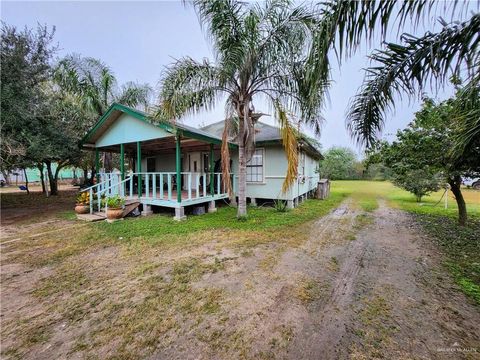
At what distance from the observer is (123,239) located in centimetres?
569

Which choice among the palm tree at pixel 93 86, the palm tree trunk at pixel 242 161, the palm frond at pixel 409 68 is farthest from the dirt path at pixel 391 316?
the palm tree at pixel 93 86

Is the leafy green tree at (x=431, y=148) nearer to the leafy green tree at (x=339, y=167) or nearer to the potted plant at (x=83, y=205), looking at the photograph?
the potted plant at (x=83, y=205)

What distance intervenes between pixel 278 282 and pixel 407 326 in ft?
5.37

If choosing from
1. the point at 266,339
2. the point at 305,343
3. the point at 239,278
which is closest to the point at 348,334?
the point at 305,343

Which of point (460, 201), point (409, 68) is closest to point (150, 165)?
point (409, 68)

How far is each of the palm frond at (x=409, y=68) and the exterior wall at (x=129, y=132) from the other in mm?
5935

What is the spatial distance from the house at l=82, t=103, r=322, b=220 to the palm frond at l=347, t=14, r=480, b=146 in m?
4.10

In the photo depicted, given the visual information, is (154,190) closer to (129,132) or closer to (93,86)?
(129,132)

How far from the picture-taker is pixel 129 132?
8953 mm

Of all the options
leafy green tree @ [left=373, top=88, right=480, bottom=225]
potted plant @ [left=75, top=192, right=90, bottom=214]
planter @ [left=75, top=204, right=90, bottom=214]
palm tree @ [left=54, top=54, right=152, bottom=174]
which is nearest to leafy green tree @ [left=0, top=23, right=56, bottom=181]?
potted plant @ [left=75, top=192, right=90, bottom=214]

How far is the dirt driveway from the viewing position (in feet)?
7.17

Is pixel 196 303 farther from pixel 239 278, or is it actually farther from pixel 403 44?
pixel 403 44

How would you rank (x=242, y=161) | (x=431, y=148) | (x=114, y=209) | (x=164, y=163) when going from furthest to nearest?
(x=164, y=163)
(x=242, y=161)
(x=114, y=209)
(x=431, y=148)

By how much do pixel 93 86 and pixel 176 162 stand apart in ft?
31.0
